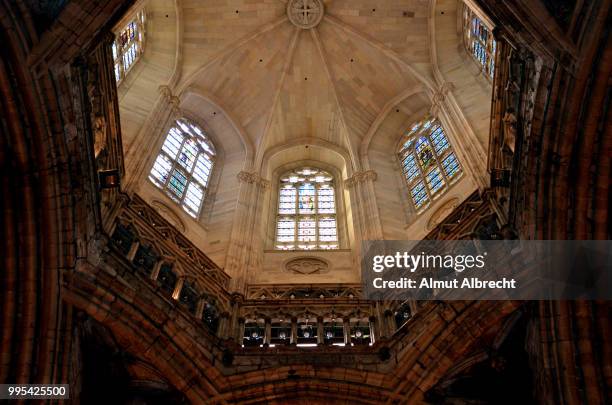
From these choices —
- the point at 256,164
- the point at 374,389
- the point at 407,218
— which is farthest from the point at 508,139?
the point at 256,164

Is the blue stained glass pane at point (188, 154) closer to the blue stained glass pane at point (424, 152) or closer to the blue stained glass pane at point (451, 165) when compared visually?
the blue stained glass pane at point (424, 152)

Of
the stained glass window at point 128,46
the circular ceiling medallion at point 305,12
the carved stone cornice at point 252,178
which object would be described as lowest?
the carved stone cornice at point 252,178

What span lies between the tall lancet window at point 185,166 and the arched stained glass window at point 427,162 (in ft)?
20.6

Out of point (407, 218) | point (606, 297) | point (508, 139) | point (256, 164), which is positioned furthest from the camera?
point (256, 164)

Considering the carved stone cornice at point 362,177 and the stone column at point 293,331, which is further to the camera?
the carved stone cornice at point 362,177

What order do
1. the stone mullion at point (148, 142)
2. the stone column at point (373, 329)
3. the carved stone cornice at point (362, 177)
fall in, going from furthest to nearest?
the carved stone cornice at point (362, 177) → the stone mullion at point (148, 142) → the stone column at point (373, 329)

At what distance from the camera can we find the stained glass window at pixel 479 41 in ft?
61.4

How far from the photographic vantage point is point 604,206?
986 centimetres

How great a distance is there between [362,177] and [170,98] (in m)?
6.13

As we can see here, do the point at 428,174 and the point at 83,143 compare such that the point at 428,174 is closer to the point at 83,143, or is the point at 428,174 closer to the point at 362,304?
the point at 362,304

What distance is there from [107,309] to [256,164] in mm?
11015

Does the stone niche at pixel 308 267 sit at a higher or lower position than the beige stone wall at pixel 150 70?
lower

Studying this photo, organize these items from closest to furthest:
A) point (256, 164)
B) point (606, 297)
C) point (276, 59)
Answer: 1. point (606, 297)
2. point (256, 164)
3. point (276, 59)

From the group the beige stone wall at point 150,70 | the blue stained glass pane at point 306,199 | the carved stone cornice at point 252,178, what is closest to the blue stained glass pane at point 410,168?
the blue stained glass pane at point 306,199
